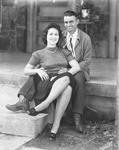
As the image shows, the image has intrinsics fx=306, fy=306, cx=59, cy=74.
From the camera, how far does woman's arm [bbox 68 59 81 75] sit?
313 centimetres

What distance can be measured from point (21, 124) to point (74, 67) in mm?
795

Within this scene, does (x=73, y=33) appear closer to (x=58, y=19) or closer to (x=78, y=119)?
(x=78, y=119)

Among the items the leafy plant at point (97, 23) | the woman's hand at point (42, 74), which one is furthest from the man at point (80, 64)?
the leafy plant at point (97, 23)

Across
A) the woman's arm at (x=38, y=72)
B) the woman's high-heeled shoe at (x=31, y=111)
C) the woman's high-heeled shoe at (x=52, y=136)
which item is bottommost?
the woman's high-heeled shoe at (x=52, y=136)

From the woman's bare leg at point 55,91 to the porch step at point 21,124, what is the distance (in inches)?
4.9

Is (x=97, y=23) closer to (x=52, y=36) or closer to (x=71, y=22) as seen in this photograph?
(x=71, y=22)

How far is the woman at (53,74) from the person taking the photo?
2902 millimetres

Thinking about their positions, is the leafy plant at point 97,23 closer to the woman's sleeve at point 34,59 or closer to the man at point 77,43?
the man at point 77,43

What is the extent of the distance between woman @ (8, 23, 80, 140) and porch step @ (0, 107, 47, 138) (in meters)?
0.08

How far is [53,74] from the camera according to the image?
314 centimetres

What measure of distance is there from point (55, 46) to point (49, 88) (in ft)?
1.59

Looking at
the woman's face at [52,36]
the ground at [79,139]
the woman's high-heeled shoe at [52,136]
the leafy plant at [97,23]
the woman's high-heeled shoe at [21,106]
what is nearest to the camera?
the ground at [79,139]

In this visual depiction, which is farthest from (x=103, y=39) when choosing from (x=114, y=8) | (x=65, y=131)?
(x=65, y=131)

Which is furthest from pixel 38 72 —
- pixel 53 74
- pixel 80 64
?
pixel 80 64
